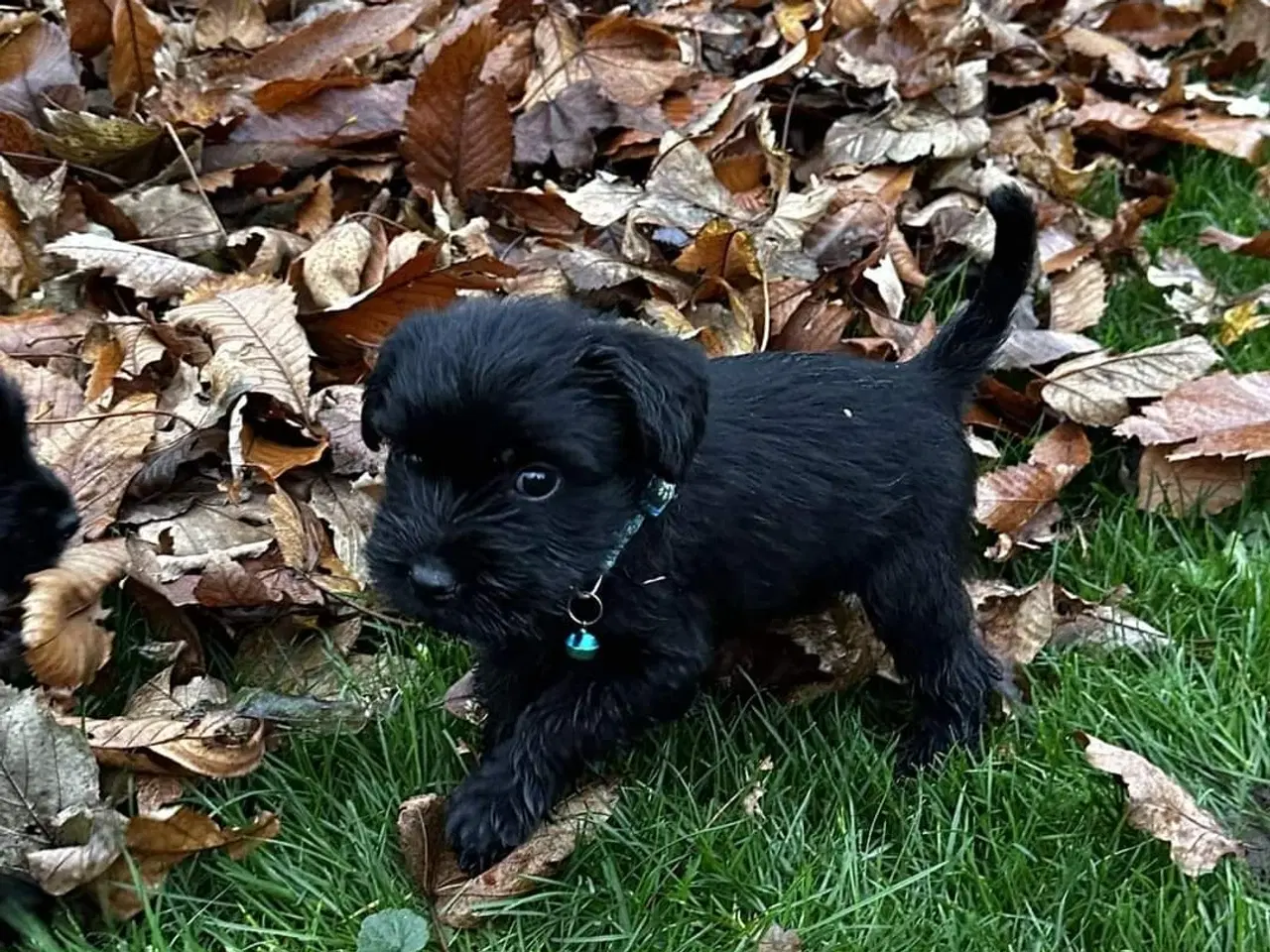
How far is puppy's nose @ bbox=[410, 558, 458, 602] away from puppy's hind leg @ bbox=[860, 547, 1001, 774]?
975mm

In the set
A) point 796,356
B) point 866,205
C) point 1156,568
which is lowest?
point 1156,568

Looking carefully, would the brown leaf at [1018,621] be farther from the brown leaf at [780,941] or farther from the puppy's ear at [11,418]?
the puppy's ear at [11,418]

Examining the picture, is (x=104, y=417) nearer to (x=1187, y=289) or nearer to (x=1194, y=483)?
(x=1194, y=483)

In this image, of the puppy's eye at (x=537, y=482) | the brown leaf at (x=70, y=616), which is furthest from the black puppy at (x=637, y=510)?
the brown leaf at (x=70, y=616)

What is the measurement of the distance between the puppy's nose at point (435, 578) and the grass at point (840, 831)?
0.60 metres

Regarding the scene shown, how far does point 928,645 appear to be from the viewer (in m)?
3.04

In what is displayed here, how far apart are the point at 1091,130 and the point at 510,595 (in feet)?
10.7

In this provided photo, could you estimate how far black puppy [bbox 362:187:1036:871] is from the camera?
7.99ft

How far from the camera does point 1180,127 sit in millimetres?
4801

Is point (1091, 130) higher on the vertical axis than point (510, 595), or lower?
lower

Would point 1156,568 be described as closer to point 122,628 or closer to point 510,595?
point 510,595

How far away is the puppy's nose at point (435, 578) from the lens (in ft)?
7.89

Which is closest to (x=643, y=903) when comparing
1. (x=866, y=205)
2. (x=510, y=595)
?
(x=510, y=595)

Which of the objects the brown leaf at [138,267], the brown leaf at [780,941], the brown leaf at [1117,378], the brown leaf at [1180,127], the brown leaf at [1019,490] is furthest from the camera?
the brown leaf at [1180,127]
